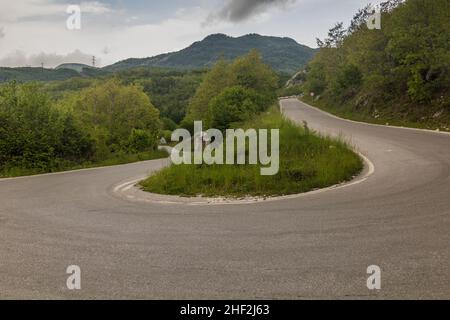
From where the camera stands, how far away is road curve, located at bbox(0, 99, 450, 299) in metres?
4.79

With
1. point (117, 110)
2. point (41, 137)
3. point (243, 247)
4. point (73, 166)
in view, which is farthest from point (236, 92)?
point (243, 247)

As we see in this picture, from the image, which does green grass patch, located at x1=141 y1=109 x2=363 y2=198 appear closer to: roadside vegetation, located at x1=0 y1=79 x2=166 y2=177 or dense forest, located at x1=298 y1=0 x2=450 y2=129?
dense forest, located at x1=298 y1=0 x2=450 y2=129

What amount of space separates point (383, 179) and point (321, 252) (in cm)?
621

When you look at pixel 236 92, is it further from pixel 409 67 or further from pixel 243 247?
pixel 243 247

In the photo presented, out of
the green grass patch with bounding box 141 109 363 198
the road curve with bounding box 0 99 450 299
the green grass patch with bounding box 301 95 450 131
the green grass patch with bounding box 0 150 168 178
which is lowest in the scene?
the green grass patch with bounding box 0 150 168 178

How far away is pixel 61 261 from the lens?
5.91 metres

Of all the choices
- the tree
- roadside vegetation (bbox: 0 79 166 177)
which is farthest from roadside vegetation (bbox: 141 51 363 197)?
the tree

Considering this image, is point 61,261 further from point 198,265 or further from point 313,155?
point 313,155

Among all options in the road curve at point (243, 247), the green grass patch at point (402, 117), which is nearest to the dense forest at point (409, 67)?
the green grass patch at point (402, 117)

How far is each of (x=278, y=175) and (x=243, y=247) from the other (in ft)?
19.0

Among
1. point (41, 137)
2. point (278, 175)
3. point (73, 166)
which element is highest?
point (41, 137)

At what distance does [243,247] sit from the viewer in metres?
6.19

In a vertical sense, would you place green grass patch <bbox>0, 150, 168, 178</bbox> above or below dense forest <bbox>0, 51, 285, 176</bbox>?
below

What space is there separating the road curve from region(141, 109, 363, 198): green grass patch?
4.43 feet
